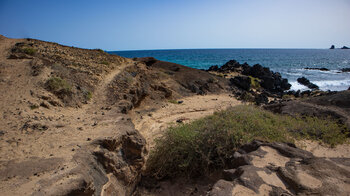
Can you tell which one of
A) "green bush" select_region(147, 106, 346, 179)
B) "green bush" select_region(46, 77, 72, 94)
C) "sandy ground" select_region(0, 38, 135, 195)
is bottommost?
"green bush" select_region(147, 106, 346, 179)

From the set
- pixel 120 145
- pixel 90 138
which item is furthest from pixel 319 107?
pixel 90 138

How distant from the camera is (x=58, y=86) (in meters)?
6.96

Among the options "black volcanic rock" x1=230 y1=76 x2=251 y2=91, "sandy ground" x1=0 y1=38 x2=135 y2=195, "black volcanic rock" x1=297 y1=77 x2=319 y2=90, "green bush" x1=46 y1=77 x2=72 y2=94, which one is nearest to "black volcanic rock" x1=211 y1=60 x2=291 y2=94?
"black volcanic rock" x1=230 y1=76 x2=251 y2=91

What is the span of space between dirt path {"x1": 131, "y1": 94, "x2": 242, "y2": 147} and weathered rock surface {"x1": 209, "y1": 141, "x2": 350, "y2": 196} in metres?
3.36

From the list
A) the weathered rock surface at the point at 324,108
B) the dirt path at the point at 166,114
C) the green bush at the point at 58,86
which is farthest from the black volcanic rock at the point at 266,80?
the green bush at the point at 58,86

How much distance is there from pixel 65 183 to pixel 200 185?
8.69 ft

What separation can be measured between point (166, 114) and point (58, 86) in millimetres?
4396

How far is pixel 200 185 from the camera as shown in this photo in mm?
4508

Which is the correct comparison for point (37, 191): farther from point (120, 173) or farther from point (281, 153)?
point (281, 153)

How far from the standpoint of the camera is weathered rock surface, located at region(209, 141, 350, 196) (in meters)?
2.97

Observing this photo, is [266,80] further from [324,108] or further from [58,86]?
[58,86]

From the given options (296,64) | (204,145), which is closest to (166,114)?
(204,145)

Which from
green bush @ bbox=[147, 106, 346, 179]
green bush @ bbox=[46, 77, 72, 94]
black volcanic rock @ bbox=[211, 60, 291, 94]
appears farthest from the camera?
black volcanic rock @ bbox=[211, 60, 291, 94]

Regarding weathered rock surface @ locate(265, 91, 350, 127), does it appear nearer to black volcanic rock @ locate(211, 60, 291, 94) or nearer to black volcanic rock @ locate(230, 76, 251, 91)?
black volcanic rock @ locate(230, 76, 251, 91)
